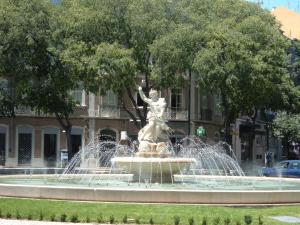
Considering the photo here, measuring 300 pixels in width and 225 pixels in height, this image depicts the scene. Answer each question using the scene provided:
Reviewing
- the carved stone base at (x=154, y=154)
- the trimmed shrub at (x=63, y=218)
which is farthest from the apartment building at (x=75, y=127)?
the trimmed shrub at (x=63, y=218)

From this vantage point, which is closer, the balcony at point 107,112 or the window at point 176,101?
the balcony at point 107,112

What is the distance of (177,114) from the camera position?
2173 inches

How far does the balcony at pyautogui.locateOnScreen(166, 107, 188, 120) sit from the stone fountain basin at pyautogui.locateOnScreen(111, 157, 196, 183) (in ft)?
109

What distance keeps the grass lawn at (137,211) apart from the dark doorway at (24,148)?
1338 inches

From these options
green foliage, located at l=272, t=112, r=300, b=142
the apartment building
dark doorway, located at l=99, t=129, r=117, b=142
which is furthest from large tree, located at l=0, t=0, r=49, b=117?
green foliage, located at l=272, t=112, r=300, b=142

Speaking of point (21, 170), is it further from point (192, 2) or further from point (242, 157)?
point (242, 157)

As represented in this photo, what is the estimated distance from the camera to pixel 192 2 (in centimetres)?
4031

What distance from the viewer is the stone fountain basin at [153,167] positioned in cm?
2055

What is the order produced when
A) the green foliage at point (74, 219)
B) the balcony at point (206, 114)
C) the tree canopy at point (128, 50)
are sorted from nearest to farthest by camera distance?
the green foliage at point (74, 219) → the tree canopy at point (128, 50) → the balcony at point (206, 114)

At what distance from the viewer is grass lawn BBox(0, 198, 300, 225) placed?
1365cm

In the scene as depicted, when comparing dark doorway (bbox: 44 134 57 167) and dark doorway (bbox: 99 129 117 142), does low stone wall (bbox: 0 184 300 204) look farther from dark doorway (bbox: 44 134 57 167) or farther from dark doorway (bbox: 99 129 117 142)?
dark doorway (bbox: 99 129 117 142)

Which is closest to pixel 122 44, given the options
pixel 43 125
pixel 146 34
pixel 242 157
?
pixel 146 34

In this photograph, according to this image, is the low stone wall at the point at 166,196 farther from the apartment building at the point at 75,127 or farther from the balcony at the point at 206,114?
the balcony at the point at 206,114

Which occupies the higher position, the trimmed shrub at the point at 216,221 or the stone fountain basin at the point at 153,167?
the stone fountain basin at the point at 153,167
